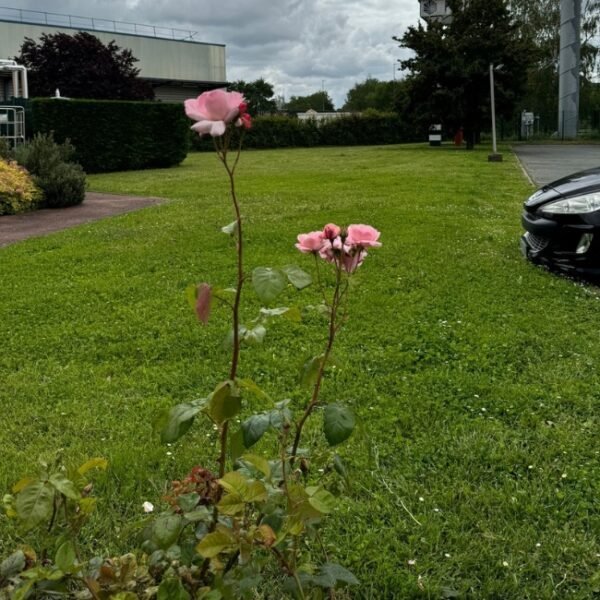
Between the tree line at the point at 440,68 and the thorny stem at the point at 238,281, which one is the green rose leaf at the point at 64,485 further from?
the tree line at the point at 440,68

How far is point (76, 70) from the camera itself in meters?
33.4

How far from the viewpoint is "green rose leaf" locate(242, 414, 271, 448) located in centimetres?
152

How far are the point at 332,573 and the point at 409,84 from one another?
29598 millimetres

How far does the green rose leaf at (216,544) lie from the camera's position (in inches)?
52.1

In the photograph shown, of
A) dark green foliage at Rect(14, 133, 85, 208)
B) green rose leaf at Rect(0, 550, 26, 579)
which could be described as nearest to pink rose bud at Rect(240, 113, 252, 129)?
green rose leaf at Rect(0, 550, 26, 579)

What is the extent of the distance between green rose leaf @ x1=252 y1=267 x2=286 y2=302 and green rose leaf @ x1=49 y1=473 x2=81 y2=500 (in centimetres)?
54

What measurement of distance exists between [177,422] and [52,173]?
1109cm

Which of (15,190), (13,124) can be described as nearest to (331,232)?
(15,190)

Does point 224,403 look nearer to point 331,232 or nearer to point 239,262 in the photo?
point 239,262

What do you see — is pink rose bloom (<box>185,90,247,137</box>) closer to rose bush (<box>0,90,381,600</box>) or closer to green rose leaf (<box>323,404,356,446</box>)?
rose bush (<box>0,90,381,600</box>)

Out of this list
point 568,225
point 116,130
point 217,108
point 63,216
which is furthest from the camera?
point 116,130

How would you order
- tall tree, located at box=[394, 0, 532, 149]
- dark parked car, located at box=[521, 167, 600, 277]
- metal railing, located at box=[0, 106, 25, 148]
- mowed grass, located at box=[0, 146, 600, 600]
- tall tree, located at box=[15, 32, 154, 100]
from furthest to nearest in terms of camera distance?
tall tree, located at box=[15, 32, 154, 100] → tall tree, located at box=[394, 0, 532, 149] → metal railing, located at box=[0, 106, 25, 148] → dark parked car, located at box=[521, 167, 600, 277] → mowed grass, located at box=[0, 146, 600, 600]

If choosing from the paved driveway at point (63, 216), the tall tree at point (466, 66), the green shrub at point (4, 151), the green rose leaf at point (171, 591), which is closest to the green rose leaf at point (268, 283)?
the green rose leaf at point (171, 591)

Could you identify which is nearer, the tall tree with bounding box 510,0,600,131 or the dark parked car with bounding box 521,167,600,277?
the dark parked car with bounding box 521,167,600,277
